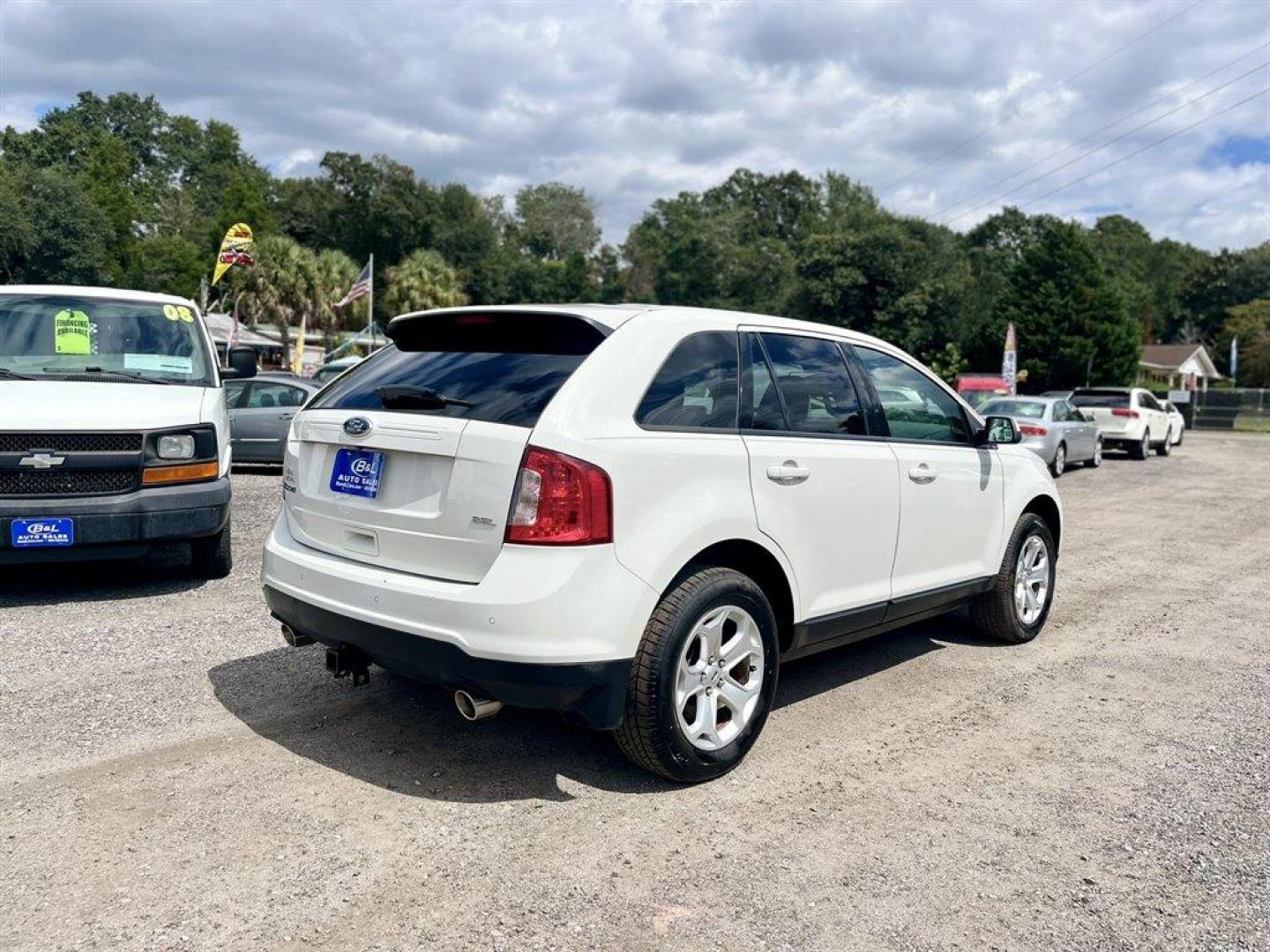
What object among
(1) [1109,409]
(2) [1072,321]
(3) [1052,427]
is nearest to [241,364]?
(3) [1052,427]

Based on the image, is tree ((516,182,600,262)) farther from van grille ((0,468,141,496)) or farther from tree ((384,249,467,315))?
van grille ((0,468,141,496))

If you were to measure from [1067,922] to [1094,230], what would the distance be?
10667cm

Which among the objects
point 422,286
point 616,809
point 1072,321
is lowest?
point 616,809

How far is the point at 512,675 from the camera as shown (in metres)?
3.17

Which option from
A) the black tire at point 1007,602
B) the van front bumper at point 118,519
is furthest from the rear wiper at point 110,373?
the black tire at point 1007,602

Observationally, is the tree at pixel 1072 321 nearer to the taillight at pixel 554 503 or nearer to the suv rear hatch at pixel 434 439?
the suv rear hatch at pixel 434 439

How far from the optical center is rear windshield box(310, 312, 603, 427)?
3.43m

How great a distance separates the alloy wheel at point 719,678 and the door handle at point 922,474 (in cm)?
141

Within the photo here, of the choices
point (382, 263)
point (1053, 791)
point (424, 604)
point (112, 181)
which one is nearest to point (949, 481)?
point (1053, 791)

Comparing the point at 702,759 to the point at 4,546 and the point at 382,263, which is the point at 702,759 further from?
the point at 382,263

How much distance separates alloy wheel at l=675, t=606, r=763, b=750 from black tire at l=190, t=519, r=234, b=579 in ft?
14.0

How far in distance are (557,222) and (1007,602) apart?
3903 inches

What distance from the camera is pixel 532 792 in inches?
141

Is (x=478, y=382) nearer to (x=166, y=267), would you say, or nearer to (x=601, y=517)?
(x=601, y=517)
